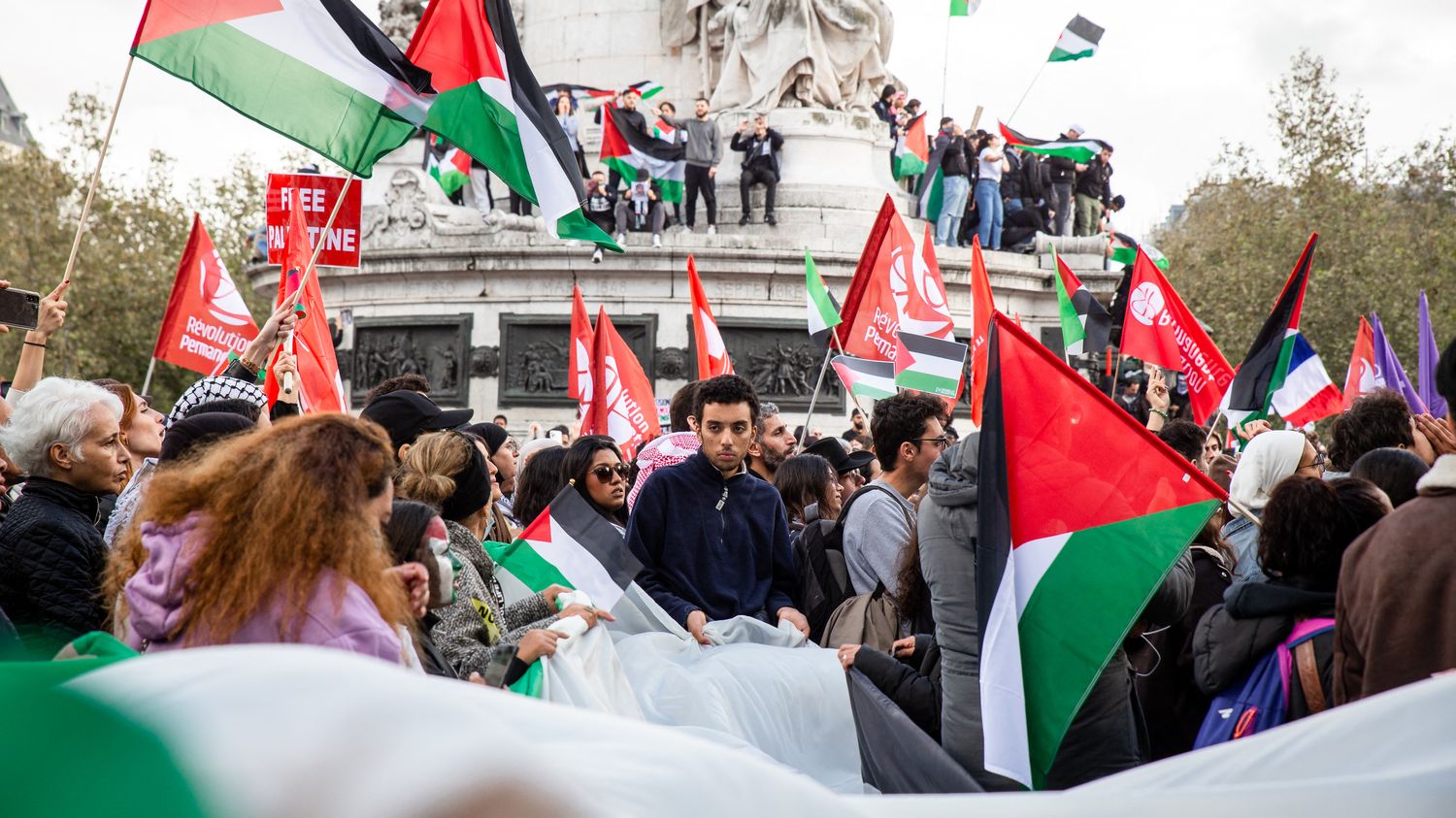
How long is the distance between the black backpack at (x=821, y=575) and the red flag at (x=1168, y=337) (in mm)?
6865

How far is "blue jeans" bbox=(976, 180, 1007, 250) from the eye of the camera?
69.0 feet

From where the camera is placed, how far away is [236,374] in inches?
262

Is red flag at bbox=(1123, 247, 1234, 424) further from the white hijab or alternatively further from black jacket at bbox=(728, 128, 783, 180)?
black jacket at bbox=(728, 128, 783, 180)

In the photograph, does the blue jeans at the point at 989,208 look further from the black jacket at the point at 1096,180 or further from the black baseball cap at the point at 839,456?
the black baseball cap at the point at 839,456

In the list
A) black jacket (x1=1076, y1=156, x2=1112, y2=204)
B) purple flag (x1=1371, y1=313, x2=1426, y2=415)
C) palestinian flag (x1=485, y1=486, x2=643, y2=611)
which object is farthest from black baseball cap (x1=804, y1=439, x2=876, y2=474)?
black jacket (x1=1076, y1=156, x2=1112, y2=204)

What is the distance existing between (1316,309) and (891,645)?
1296 inches

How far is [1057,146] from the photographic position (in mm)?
19234

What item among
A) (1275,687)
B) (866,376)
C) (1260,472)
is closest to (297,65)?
(1260,472)

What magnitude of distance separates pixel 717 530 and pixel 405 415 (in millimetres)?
1313

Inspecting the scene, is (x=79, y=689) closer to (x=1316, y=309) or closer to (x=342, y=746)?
(x=342, y=746)

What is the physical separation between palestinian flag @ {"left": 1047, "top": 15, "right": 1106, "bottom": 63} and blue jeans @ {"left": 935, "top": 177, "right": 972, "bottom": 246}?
262cm

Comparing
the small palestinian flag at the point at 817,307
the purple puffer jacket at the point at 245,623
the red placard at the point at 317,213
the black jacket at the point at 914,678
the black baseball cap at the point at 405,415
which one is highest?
the red placard at the point at 317,213

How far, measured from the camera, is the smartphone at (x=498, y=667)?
4.20 meters

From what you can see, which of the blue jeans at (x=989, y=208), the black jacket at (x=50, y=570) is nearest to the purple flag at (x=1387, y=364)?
the blue jeans at (x=989, y=208)
